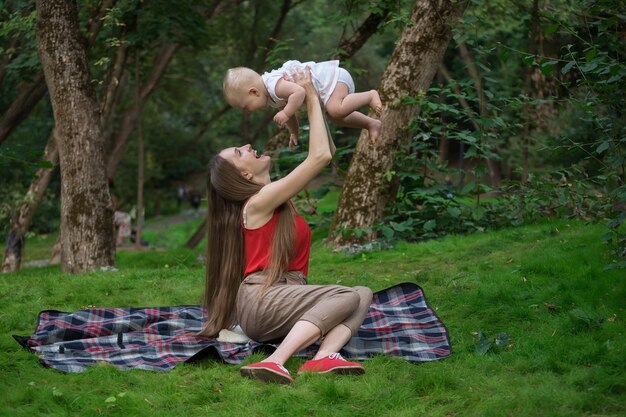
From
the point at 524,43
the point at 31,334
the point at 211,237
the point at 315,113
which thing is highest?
the point at 524,43

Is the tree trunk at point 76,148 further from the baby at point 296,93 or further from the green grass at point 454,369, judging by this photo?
the baby at point 296,93

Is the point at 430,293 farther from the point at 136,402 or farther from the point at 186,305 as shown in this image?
the point at 136,402

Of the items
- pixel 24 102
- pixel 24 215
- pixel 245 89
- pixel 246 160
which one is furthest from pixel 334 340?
pixel 24 102

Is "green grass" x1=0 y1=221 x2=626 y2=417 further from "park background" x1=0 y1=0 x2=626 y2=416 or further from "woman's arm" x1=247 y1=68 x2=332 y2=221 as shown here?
"woman's arm" x1=247 y1=68 x2=332 y2=221

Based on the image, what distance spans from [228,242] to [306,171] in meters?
0.74

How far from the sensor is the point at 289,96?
16.7 feet

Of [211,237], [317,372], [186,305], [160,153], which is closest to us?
[317,372]

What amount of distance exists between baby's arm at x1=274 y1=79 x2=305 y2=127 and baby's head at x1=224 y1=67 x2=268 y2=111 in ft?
0.40

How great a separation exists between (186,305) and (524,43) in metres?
18.4

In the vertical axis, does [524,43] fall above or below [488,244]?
above

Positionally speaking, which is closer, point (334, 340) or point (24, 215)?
point (334, 340)

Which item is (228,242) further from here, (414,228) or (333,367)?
(414,228)

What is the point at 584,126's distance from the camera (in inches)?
661

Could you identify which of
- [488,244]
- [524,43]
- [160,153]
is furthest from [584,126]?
[160,153]
